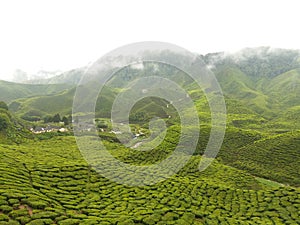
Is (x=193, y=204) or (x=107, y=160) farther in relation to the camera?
(x=107, y=160)

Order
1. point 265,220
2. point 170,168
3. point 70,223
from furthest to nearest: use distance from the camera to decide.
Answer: point 170,168 < point 265,220 < point 70,223

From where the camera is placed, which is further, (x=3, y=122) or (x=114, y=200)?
(x=3, y=122)

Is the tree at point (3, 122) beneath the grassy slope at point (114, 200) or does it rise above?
Result: above

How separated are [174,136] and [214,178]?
1269 inches

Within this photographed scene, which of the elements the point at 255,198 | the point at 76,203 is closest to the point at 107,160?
the point at 76,203

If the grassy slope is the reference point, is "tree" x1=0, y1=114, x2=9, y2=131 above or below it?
above

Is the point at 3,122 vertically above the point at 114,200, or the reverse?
the point at 3,122

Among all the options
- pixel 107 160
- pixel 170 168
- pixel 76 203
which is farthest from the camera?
pixel 170 168

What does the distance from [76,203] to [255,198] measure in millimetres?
29211

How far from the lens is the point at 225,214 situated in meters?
39.5

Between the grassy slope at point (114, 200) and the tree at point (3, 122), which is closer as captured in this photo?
the grassy slope at point (114, 200)

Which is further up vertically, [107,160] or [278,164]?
[107,160]

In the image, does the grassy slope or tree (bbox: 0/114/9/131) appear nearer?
the grassy slope

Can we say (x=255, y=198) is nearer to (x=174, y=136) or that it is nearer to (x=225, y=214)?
(x=225, y=214)
